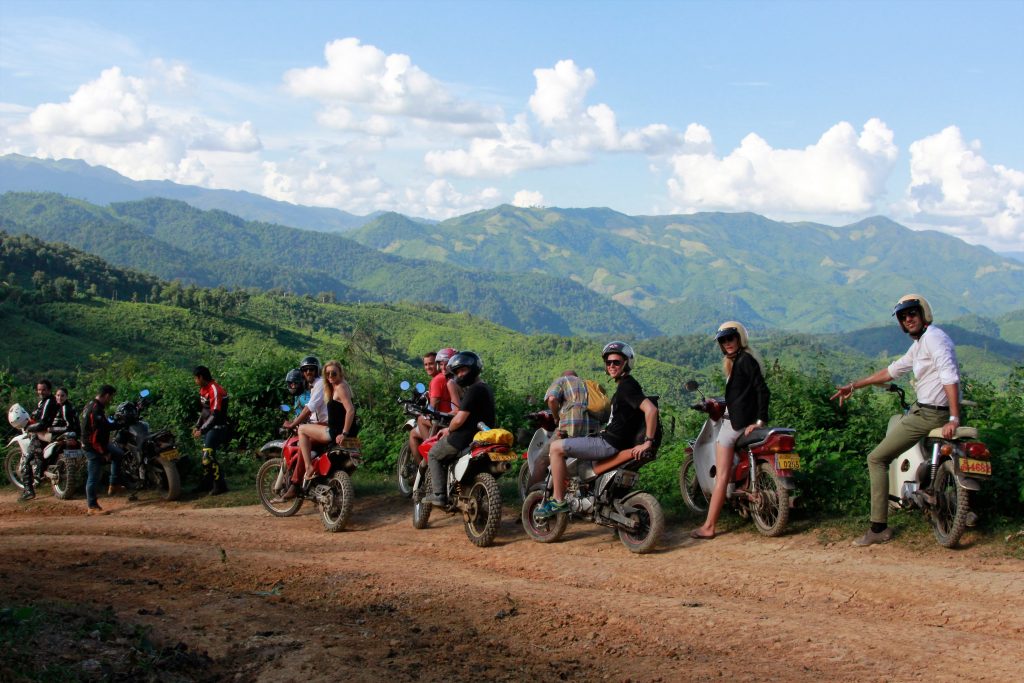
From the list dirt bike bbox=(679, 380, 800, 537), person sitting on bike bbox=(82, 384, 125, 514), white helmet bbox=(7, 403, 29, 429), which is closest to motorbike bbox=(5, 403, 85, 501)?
white helmet bbox=(7, 403, 29, 429)

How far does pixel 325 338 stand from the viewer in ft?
377

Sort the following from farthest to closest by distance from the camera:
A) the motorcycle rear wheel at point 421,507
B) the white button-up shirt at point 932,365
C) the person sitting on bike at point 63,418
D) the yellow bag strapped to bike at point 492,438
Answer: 1. the person sitting on bike at point 63,418
2. the motorcycle rear wheel at point 421,507
3. the yellow bag strapped to bike at point 492,438
4. the white button-up shirt at point 932,365

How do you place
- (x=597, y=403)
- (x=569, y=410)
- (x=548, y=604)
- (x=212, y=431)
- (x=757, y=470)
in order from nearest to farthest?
(x=548, y=604), (x=757, y=470), (x=569, y=410), (x=597, y=403), (x=212, y=431)

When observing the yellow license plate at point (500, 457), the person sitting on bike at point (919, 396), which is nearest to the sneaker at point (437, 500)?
the yellow license plate at point (500, 457)

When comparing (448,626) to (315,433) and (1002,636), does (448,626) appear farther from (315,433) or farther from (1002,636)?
(315,433)

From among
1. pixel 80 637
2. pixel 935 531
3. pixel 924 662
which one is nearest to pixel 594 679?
pixel 924 662

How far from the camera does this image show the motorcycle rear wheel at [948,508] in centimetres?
647

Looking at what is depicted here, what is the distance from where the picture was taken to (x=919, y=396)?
6789mm

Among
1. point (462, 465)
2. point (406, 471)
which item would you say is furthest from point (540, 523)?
point (406, 471)

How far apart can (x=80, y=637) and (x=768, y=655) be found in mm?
3803

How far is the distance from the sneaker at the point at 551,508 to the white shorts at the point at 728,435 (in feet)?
4.76

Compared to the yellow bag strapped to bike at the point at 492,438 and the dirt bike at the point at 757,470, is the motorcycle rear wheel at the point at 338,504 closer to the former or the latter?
the yellow bag strapped to bike at the point at 492,438

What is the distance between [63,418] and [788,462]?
31.4ft

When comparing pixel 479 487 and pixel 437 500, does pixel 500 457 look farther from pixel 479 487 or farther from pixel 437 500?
pixel 437 500
